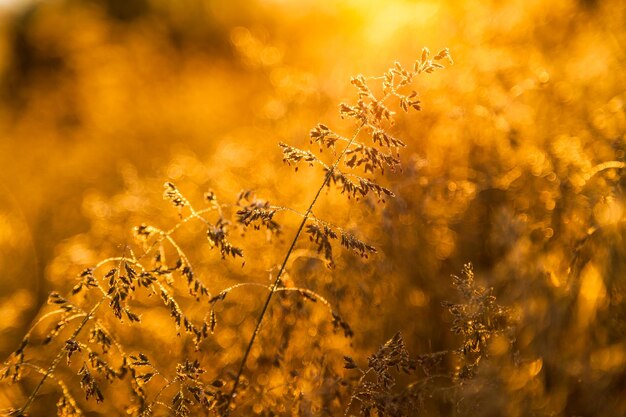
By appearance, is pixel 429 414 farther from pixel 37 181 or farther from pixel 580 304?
pixel 37 181

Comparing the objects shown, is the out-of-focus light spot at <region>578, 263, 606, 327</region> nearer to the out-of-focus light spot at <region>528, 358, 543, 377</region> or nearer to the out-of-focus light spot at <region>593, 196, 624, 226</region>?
the out-of-focus light spot at <region>593, 196, 624, 226</region>

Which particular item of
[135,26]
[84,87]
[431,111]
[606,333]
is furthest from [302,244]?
[135,26]

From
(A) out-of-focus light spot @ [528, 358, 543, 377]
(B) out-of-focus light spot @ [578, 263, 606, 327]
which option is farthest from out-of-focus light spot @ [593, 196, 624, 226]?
(A) out-of-focus light spot @ [528, 358, 543, 377]

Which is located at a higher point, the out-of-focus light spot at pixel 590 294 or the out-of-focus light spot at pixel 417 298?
the out-of-focus light spot at pixel 417 298

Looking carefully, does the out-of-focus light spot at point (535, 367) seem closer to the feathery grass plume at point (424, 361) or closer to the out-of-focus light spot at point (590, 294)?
the feathery grass plume at point (424, 361)

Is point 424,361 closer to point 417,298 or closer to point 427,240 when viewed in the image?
point 417,298

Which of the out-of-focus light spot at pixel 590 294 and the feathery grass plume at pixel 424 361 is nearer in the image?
the feathery grass plume at pixel 424 361

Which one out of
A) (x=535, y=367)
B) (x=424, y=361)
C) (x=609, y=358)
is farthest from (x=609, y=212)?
(x=424, y=361)

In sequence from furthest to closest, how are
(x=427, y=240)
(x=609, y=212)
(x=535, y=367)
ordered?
(x=427, y=240) → (x=609, y=212) → (x=535, y=367)

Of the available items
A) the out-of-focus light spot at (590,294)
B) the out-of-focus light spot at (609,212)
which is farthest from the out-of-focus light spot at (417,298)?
the out-of-focus light spot at (609,212)
